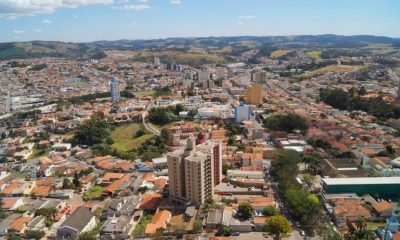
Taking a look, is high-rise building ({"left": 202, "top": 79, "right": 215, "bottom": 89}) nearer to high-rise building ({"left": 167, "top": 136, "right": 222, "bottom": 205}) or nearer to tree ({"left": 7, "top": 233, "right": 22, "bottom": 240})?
high-rise building ({"left": 167, "top": 136, "right": 222, "bottom": 205})

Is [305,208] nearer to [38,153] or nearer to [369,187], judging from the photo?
[369,187]

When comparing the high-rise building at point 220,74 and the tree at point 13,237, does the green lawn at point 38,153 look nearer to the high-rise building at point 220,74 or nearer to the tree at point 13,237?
the tree at point 13,237

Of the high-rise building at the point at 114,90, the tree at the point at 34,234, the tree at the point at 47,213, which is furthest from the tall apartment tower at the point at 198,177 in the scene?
the high-rise building at the point at 114,90

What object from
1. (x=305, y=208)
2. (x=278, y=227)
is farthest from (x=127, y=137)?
(x=278, y=227)

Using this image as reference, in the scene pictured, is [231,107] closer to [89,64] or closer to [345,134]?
[345,134]

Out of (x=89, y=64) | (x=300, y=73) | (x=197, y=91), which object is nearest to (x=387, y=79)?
(x=300, y=73)

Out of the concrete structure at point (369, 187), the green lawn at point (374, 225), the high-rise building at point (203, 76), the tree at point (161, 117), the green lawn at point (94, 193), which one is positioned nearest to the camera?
the green lawn at point (374, 225)
